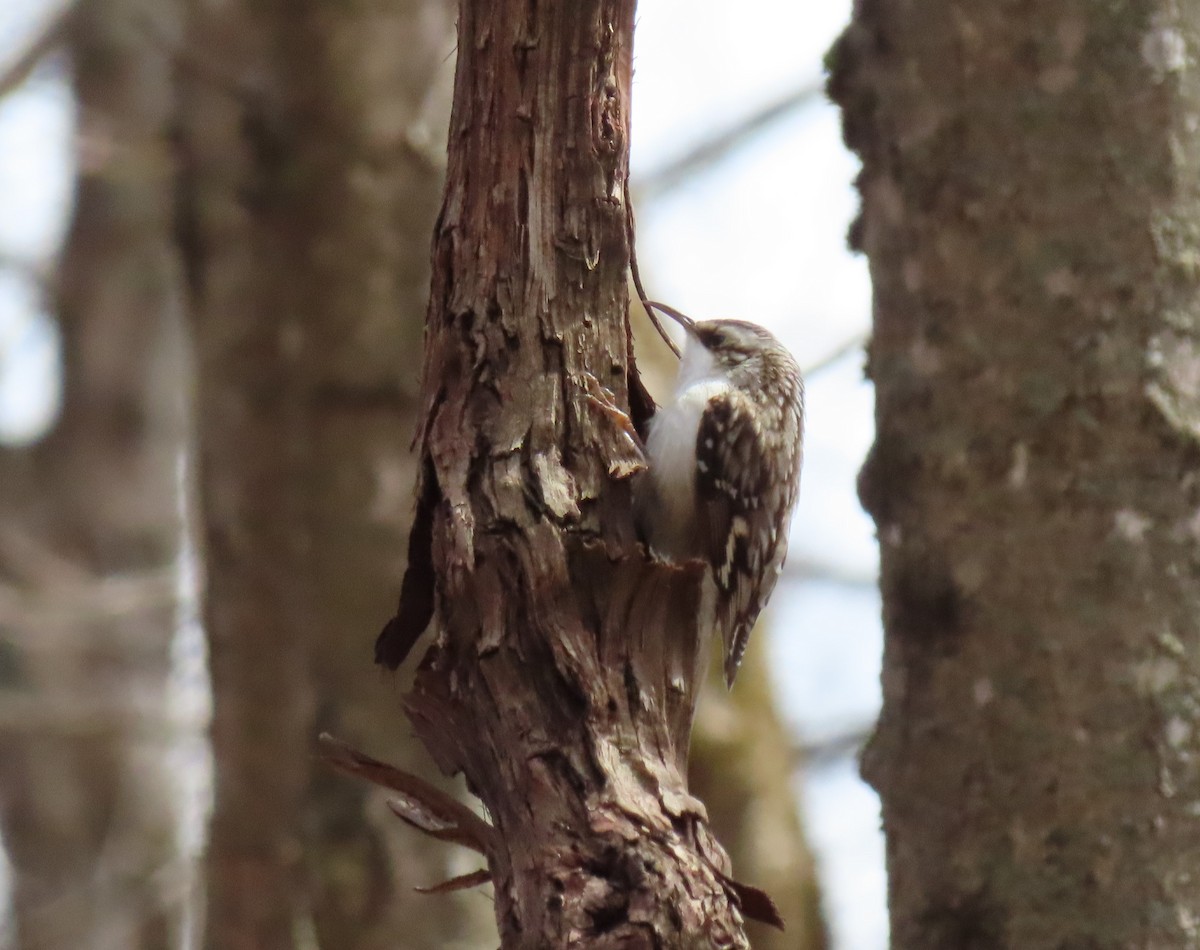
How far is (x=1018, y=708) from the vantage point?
2393 mm

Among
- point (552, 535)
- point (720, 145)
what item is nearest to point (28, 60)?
point (720, 145)

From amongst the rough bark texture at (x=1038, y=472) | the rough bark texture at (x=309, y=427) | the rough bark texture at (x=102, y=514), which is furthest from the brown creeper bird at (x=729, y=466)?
the rough bark texture at (x=102, y=514)

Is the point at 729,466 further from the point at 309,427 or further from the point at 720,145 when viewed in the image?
the point at 720,145

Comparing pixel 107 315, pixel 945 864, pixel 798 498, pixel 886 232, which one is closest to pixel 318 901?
pixel 798 498

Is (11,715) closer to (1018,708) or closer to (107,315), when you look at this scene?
(107,315)

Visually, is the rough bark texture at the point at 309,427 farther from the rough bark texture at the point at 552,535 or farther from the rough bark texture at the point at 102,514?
the rough bark texture at the point at 102,514

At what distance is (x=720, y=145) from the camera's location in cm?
646

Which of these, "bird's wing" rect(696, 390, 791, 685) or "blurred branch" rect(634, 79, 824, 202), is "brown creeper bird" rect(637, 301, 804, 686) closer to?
"bird's wing" rect(696, 390, 791, 685)

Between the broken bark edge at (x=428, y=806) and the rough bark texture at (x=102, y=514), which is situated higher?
the rough bark texture at (x=102, y=514)

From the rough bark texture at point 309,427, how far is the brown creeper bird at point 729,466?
3.46ft

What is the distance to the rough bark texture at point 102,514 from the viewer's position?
7816 millimetres

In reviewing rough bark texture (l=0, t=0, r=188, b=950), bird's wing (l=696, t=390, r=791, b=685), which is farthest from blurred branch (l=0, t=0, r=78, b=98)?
bird's wing (l=696, t=390, r=791, b=685)

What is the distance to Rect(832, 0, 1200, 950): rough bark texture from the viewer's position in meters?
2.32

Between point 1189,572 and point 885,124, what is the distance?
891 mm
